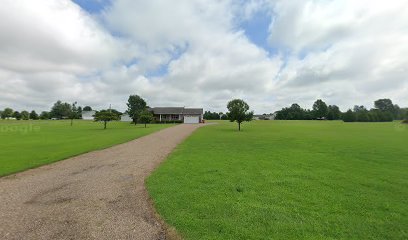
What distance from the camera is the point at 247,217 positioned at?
585 cm

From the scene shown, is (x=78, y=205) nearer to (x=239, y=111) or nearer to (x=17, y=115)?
(x=239, y=111)

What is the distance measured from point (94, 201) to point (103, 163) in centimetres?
599

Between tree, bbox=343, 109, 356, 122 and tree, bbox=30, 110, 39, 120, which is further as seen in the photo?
tree, bbox=30, 110, 39, 120

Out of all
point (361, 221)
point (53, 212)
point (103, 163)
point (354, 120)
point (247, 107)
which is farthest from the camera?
point (354, 120)

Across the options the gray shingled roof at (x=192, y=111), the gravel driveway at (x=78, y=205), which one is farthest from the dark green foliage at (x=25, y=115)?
the gravel driveway at (x=78, y=205)

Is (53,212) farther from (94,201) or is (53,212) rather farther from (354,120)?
(354,120)

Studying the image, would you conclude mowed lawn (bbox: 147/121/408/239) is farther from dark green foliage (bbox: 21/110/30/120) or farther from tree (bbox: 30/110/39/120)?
tree (bbox: 30/110/39/120)

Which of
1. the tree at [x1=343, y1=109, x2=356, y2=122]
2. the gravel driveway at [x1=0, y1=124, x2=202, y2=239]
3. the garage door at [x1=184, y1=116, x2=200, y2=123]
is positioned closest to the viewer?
the gravel driveway at [x1=0, y1=124, x2=202, y2=239]

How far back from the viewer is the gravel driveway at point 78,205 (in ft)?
17.2

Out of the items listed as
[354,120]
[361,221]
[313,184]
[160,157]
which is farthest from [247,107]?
[354,120]

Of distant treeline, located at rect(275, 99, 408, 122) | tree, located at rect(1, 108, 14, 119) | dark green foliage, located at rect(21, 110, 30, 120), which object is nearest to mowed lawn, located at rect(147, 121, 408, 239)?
distant treeline, located at rect(275, 99, 408, 122)

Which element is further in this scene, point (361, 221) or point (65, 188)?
point (65, 188)

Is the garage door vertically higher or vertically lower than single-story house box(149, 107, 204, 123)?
lower

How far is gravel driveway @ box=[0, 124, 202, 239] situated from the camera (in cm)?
523
